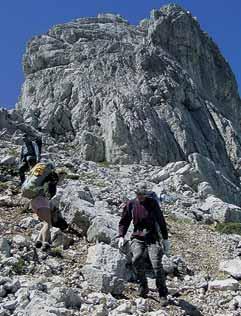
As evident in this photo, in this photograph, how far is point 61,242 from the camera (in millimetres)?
13109

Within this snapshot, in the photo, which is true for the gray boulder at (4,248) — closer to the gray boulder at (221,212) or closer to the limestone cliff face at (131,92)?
the gray boulder at (221,212)

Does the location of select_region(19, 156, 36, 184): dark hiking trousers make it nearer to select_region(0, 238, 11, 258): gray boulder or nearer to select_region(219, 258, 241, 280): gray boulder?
select_region(219, 258, 241, 280): gray boulder

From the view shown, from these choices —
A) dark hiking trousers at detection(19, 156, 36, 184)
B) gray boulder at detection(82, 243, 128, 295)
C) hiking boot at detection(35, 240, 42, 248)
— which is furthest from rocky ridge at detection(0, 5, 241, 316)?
dark hiking trousers at detection(19, 156, 36, 184)

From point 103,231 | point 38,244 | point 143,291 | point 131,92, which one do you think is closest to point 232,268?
point 103,231

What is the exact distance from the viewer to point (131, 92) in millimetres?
57250

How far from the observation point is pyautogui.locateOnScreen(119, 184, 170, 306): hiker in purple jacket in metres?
10.7

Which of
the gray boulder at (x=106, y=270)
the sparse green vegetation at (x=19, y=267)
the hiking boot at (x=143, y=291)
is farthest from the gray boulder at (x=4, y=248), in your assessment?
the hiking boot at (x=143, y=291)

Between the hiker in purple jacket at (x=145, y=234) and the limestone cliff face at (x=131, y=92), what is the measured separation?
3656 cm

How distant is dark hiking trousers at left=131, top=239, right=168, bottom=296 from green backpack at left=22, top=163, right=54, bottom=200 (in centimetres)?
334

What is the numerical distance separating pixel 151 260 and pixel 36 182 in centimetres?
397

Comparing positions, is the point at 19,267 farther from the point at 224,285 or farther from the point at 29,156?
the point at 29,156

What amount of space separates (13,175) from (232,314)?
47.9 ft

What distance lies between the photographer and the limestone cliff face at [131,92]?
Result: 51938mm

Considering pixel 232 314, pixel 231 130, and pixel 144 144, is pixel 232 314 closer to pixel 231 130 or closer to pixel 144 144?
pixel 144 144
